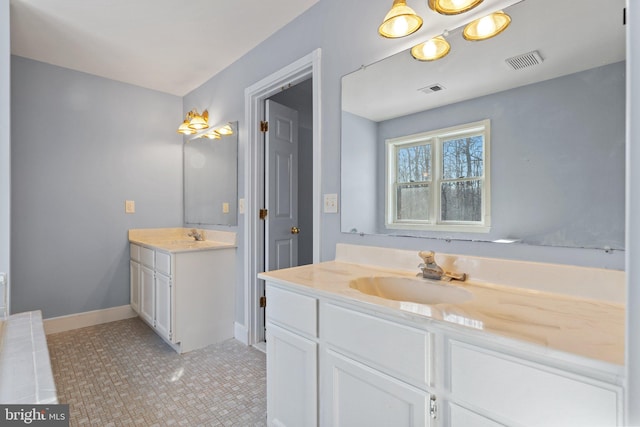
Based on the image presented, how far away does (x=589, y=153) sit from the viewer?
3.40ft

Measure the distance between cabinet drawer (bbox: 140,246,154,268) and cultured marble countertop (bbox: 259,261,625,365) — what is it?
6.30 feet

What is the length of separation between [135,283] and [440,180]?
→ 299 centimetres

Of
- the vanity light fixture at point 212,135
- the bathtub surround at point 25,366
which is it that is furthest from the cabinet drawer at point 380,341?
the vanity light fixture at point 212,135

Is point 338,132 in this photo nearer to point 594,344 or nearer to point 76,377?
point 594,344

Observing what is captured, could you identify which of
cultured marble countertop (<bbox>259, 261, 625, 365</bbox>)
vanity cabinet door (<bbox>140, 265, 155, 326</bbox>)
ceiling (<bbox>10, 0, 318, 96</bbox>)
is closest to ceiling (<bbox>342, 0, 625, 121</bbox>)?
cultured marble countertop (<bbox>259, 261, 625, 365</bbox>)

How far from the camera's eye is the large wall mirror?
1.01 metres

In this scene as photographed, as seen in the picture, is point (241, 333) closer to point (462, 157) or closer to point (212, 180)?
point (212, 180)

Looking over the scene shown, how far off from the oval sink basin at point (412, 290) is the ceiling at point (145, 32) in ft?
5.81

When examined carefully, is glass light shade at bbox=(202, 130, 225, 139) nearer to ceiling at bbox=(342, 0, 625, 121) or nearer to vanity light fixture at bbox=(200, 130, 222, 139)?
vanity light fixture at bbox=(200, 130, 222, 139)

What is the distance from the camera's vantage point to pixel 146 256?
2.80 m

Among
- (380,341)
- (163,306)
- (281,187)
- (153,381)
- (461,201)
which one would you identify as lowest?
(153,381)

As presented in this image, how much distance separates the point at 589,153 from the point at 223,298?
8.39 ft

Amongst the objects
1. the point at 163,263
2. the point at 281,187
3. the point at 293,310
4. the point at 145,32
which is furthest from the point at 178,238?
the point at 293,310

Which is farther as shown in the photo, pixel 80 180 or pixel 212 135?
pixel 212 135
